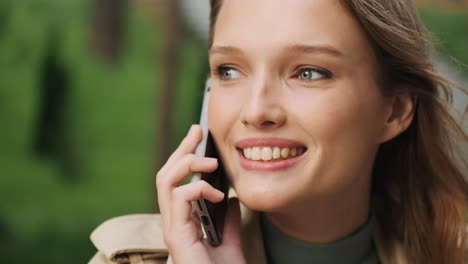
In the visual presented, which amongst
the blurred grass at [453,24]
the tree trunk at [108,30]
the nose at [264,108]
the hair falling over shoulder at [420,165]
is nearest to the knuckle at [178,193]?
the nose at [264,108]

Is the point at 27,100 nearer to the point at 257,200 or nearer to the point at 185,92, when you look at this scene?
the point at 185,92

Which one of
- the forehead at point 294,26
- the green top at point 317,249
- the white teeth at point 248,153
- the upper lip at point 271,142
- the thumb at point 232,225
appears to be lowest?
the green top at point 317,249

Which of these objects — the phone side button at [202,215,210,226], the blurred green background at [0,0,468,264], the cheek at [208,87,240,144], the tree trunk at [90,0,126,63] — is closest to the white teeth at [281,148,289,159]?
the cheek at [208,87,240,144]

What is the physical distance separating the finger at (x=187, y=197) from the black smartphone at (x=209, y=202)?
2 cm

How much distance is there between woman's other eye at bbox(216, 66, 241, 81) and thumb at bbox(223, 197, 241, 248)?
345 mm

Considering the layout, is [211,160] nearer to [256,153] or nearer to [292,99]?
[256,153]

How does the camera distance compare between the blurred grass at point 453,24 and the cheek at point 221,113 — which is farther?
the blurred grass at point 453,24

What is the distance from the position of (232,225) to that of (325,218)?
9.4 inches

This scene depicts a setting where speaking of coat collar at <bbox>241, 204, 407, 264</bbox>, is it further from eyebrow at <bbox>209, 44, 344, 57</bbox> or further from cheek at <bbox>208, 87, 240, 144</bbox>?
eyebrow at <bbox>209, 44, 344, 57</bbox>

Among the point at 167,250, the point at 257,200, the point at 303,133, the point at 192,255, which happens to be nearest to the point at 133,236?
the point at 167,250

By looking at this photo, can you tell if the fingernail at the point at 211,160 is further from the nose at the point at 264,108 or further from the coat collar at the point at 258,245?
the coat collar at the point at 258,245

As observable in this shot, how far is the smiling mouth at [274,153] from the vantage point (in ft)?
4.67

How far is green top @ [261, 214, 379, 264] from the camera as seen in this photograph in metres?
1.62

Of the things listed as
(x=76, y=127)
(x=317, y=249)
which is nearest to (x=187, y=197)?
(x=317, y=249)
